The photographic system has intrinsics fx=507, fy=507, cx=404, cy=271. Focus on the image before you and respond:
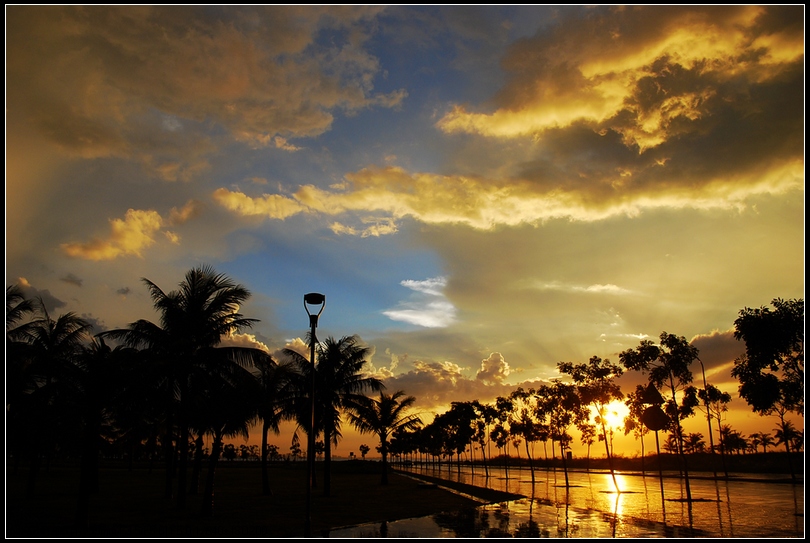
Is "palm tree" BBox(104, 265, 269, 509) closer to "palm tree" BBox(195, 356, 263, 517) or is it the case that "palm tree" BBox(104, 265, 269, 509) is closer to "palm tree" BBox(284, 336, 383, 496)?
"palm tree" BBox(195, 356, 263, 517)

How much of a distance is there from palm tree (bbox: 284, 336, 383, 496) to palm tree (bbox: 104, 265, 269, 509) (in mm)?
10297

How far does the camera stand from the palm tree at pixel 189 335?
24.4 metres

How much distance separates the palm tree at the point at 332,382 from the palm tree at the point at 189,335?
1030 cm

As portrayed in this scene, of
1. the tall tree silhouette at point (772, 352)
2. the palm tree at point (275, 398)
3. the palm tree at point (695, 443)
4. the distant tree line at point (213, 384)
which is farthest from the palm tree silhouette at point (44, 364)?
the palm tree at point (695, 443)

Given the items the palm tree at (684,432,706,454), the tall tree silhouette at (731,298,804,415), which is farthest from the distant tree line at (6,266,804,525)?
the palm tree at (684,432,706,454)

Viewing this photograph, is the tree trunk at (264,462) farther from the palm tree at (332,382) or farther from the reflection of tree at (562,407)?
the reflection of tree at (562,407)

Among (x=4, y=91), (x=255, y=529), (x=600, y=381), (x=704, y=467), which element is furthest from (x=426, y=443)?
(x=4, y=91)

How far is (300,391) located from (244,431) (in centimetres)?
1199

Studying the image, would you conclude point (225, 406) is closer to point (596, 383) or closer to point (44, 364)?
point (44, 364)

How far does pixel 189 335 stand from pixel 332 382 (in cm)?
1327

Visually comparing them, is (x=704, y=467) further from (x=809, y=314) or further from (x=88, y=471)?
(x=88, y=471)

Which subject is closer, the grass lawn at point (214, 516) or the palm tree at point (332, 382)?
the grass lawn at point (214, 516)

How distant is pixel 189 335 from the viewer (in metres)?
25.1

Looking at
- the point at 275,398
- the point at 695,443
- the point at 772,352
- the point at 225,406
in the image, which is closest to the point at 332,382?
the point at 275,398
